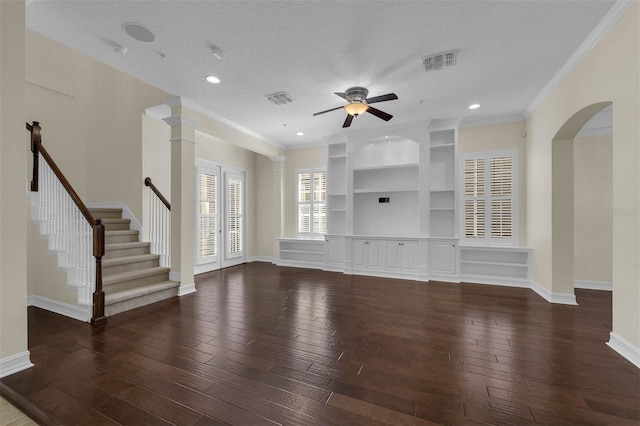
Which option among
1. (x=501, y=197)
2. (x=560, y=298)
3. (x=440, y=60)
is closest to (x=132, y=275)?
(x=440, y=60)

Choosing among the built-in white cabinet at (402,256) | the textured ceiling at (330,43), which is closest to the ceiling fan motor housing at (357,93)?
the textured ceiling at (330,43)

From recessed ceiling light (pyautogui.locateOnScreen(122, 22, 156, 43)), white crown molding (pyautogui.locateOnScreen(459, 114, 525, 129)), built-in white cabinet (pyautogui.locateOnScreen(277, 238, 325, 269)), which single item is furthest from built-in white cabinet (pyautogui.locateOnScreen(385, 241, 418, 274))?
recessed ceiling light (pyautogui.locateOnScreen(122, 22, 156, 43))

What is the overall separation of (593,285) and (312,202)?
5.84m

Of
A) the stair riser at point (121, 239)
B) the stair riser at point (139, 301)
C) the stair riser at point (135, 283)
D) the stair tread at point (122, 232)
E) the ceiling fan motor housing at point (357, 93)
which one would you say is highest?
the ceiling fan motor housing at point (357, 93)

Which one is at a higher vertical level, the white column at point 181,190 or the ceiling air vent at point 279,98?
the ceiling air vent at point 279,98

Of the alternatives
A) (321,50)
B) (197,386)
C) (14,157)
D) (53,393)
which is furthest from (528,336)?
(14,157)

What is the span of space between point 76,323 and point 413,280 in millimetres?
5297

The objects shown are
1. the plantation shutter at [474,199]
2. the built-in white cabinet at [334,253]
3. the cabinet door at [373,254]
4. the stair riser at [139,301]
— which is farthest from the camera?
the built-in white cabinet at [334,253]

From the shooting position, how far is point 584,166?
16.2ft

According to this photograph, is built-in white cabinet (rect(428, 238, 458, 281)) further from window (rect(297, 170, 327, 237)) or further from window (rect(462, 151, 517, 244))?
window (rect(297, 170, 327, 237))

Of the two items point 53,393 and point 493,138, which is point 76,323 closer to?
point 53,393

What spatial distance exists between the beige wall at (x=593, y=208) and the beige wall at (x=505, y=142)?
0.86m

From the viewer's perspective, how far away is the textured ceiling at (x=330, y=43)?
8.00ft

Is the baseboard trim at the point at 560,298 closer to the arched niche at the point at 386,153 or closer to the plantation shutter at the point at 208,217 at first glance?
the arched niche at the point at 386,153
